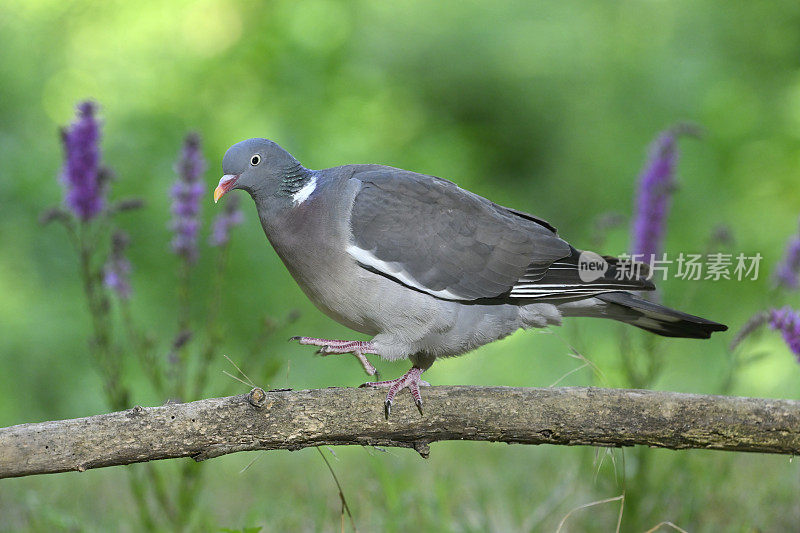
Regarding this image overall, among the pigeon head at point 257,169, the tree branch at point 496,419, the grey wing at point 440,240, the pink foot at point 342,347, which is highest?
the pigeon head at point 257,169

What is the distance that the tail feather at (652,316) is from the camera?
2.31m

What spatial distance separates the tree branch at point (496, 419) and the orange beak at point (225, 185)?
2.14ft

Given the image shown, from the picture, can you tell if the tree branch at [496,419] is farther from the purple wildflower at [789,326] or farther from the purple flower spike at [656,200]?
the purple flower spike at [656,200]

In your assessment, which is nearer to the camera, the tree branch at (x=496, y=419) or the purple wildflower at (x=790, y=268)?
the tree branch at (x=496, y=419)

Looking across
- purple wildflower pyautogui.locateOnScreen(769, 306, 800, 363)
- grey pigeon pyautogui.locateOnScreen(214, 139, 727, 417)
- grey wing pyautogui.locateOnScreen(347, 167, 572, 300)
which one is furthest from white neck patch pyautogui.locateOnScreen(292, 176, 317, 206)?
purple wildflower pyautogui.locateOnScreen(769, 306, 800, 363)

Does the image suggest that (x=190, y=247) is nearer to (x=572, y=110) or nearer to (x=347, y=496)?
(x=347, y=496)

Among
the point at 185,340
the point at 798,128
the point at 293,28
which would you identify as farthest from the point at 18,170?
the point at 798,128

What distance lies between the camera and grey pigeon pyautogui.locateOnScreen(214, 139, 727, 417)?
2217mm

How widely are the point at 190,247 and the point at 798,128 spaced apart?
528cm

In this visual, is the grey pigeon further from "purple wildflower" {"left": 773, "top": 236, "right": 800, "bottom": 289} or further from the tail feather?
"purple wildflower" {"left": 773, "top": 236, "right": 800, "bottom": 289}

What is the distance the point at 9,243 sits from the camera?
19.5ft

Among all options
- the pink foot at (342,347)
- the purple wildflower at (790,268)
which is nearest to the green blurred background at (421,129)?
the purple wildflower at (790,268)

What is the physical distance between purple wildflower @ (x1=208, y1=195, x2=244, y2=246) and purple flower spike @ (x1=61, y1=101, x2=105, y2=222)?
1.12 ft

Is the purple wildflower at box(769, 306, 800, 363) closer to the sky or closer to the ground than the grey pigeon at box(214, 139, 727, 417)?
closer to the ground
